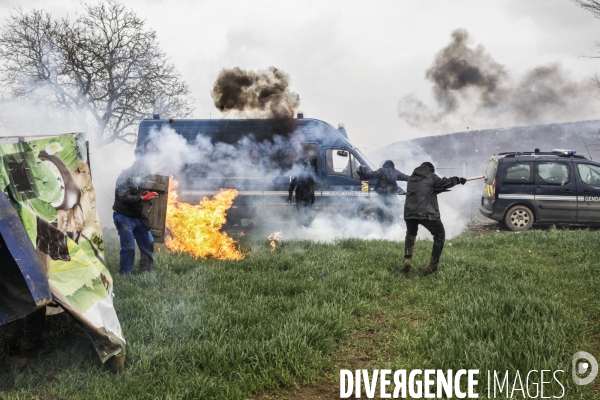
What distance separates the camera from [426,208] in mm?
7047

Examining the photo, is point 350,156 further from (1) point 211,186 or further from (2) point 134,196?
(2) point 134,196

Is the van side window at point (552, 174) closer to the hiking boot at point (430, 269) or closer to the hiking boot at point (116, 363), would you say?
the hiking boot at point (430, 269)

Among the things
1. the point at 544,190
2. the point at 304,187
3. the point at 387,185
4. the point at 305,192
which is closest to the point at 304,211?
the point at 305,192

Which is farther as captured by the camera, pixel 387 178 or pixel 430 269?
pixel 387 178

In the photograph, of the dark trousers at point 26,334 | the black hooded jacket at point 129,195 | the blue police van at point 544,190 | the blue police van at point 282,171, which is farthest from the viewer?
the blue police van at point 544,190

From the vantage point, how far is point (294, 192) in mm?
11805

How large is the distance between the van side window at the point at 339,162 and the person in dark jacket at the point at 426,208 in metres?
4.54

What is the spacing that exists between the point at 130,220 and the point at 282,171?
5.33m

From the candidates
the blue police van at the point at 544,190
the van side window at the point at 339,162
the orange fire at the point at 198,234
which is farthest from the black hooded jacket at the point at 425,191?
the blue police van at the point at 544,190

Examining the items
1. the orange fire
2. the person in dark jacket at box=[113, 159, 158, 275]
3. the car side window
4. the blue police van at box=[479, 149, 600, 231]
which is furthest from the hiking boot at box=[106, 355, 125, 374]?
the car side window

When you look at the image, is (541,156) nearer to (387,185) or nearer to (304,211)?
(387,185)

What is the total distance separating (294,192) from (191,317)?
23.7 feet

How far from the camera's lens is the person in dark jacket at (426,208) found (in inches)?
276

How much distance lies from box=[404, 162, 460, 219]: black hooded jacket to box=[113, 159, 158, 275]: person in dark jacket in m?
3.89
